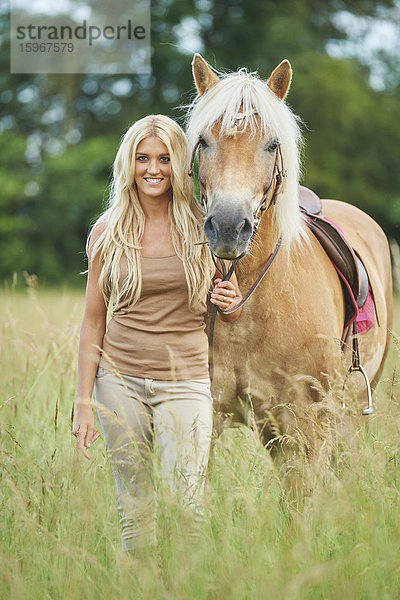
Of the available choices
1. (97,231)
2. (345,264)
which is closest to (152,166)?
(97,231)

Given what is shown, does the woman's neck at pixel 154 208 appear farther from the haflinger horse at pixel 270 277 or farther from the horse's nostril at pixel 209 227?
the horse's nostril at pixel 209 227

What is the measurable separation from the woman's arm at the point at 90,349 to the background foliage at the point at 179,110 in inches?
644

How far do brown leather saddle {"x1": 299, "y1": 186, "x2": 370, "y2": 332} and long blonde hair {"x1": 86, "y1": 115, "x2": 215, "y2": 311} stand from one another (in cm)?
97

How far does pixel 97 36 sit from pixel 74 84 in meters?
1.69

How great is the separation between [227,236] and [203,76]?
927 millimetres

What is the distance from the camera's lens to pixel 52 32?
18.0 m

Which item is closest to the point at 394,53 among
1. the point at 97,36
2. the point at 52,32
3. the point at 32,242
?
the point at 97,36

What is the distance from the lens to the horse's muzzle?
241 cm

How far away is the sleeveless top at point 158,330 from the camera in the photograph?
2535 mm

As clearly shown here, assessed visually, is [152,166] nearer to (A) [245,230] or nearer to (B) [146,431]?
(A) [245,230]

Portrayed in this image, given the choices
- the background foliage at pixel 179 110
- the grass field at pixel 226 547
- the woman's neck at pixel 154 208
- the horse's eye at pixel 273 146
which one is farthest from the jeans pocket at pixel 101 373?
the background foliage at pixel 179 110

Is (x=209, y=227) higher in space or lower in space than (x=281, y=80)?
lower

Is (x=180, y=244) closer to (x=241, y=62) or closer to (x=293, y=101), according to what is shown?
(x=293, y=101)

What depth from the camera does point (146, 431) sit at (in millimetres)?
2641
